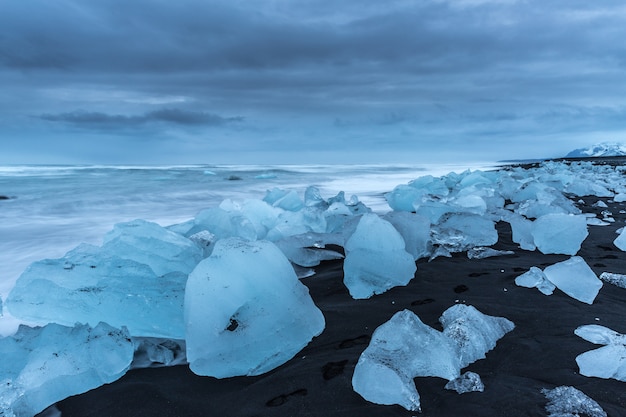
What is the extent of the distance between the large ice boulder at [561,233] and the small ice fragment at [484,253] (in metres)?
0.28

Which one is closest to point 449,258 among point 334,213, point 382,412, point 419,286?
point 419,286

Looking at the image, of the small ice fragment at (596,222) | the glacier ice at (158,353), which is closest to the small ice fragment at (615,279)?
the small ice fragment at (596,222)

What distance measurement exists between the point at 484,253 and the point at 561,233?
597 millimetres

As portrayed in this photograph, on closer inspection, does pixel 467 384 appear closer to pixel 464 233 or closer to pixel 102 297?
pixel 102 297

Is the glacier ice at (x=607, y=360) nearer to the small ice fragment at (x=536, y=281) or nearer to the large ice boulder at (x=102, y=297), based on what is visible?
the small ice fragment at (x=536, y=281)

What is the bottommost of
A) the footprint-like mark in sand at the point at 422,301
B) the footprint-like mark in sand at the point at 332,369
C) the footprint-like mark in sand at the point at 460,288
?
the footprint-like mark in sand at the point at 332,369

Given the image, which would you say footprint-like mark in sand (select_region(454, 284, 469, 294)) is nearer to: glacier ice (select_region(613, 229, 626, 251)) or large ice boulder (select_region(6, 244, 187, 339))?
large ice boulder (select_region(6, 244, 187, 339))

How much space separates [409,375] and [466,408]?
20cm

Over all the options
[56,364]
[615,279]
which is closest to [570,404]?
[615,279]

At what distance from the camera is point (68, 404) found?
1.48 meters

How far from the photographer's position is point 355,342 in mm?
1773

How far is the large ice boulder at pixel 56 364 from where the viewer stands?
1.44 metres

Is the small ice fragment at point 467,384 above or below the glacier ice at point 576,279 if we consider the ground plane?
below

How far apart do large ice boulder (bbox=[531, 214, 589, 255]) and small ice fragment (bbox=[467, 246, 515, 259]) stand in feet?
0.91
